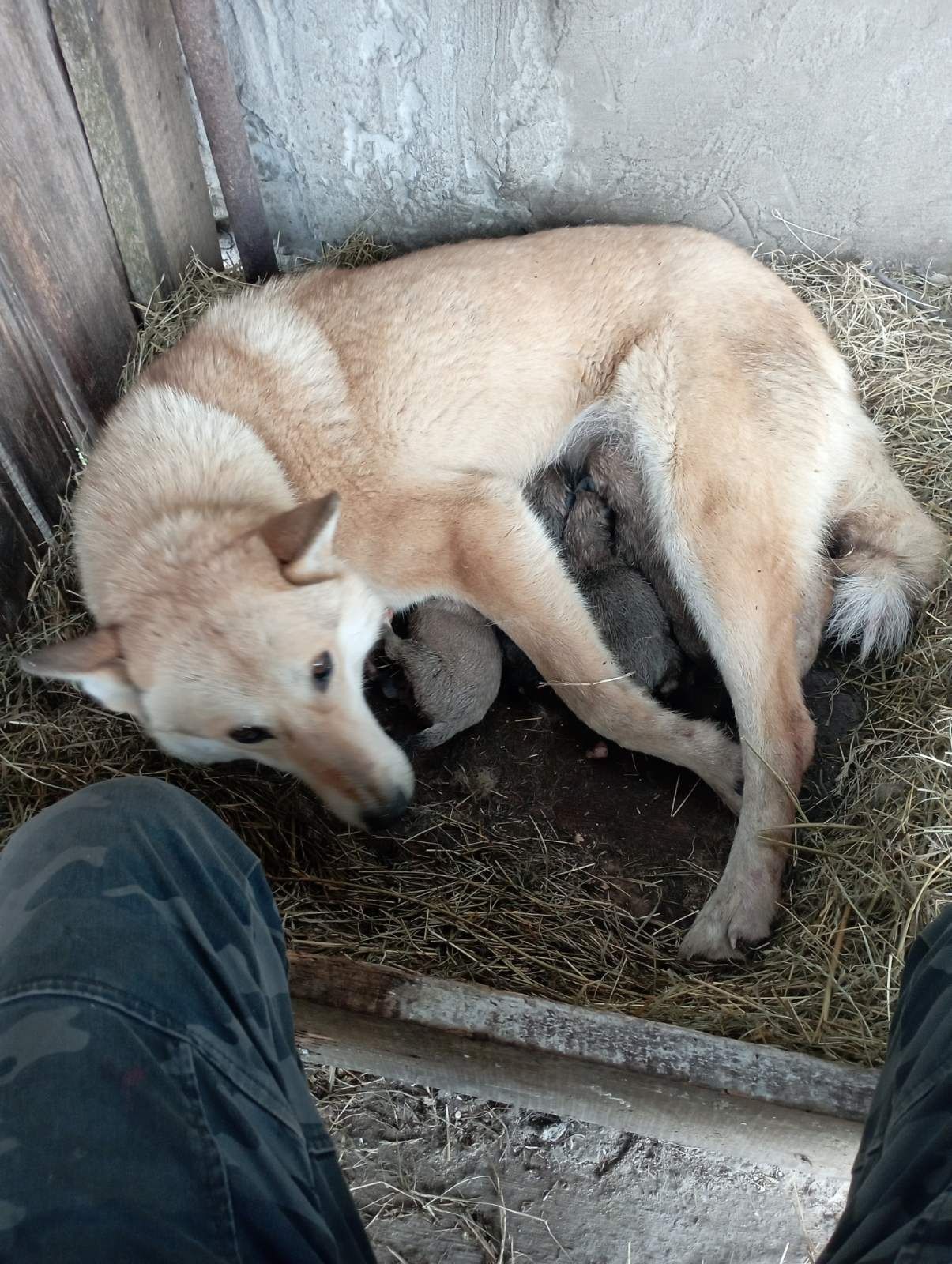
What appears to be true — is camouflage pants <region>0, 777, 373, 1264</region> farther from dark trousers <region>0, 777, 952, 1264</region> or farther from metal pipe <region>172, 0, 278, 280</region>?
metal pipe <region>172, 0, 278, 280</region>

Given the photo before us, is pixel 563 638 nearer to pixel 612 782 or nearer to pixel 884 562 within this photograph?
pixel 612 782

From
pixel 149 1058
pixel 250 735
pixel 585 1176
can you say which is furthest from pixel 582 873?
pixel 149 1058

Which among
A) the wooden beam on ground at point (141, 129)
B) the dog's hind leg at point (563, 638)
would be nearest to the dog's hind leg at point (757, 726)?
the dog's hind leg at point (563, 638)

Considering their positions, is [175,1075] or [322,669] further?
[322,669]

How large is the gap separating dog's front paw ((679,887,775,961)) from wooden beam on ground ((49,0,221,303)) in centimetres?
330

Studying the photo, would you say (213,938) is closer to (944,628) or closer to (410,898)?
(410,898)

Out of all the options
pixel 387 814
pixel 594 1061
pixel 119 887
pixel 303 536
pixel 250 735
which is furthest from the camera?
pixel 387 814

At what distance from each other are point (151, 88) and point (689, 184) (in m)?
2.20

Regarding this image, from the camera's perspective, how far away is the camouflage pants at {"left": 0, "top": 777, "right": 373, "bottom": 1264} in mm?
1081

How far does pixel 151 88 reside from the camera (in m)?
3.12

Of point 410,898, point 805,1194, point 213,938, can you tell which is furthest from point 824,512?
point 213,938

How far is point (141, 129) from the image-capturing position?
10.2ft

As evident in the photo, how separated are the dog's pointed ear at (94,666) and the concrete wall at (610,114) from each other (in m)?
2.50

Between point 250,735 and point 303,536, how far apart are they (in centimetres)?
60
